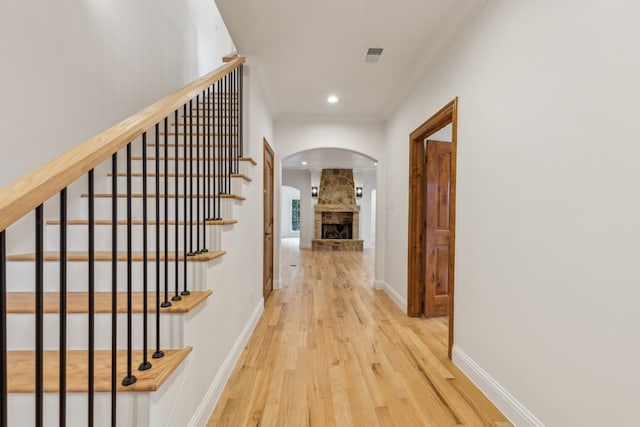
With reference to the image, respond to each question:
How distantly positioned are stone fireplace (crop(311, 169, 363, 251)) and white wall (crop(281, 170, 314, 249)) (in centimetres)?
47

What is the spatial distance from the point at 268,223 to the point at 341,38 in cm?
242

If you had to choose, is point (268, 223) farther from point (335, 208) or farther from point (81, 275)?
point (335, 208)

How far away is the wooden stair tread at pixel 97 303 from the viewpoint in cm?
141

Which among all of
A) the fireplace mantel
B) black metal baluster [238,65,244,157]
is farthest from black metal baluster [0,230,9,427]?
the fireplace mantel

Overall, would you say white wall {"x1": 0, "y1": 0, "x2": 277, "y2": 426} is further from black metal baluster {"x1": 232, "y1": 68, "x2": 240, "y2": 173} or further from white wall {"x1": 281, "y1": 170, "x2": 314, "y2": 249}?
white wall {"x1": 281, "y1": 170, "x2": 314, "y2": 249}

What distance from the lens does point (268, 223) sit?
422 centimetres

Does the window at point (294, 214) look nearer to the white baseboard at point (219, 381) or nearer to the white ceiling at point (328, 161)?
the white ceiling at point (328, 161)

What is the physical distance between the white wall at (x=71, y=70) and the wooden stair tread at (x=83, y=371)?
106cm

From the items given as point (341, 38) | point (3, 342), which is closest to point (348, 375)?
point (3, 342)

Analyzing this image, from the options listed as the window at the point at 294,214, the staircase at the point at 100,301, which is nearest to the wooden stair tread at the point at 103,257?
the staircase at the point at 100,301

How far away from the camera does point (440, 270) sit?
3.62 metres

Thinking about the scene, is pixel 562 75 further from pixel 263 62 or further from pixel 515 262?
pixel 263 62

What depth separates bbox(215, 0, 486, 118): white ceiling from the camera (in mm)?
2303

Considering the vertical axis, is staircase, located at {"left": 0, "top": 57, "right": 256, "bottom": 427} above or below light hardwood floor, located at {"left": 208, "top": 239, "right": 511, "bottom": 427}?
above
